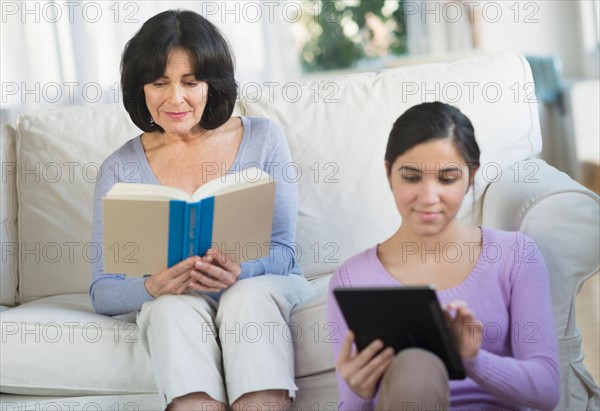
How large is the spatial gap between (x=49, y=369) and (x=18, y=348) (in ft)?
0.28

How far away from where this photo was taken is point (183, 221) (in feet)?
5.72

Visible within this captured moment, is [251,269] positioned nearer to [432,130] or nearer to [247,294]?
[247,294]

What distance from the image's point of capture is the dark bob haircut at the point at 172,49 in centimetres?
205

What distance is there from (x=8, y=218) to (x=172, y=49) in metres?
0.77

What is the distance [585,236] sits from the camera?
71.6 inches

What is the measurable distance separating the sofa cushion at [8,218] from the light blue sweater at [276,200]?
48cm

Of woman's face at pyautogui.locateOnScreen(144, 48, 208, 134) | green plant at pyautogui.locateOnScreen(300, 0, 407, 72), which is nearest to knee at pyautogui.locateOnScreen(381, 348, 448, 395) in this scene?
woman's face at pyautogui.locateOnScreen(144, 48, 208, 134)

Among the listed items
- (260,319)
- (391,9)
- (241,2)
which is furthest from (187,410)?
(391,9)

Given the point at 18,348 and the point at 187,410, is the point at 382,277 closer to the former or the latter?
the point at 187,410

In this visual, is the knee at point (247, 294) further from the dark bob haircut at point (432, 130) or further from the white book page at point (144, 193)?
the dark bob haircut at point (432, 130)

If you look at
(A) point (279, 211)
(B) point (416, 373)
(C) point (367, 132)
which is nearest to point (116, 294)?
(A) point (279, 211)

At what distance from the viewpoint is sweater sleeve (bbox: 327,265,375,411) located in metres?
1.50

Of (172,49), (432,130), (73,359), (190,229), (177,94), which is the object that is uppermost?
(172,49)

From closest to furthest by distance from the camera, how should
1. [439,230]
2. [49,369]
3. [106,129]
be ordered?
1. [439,230]
2. [49,369]
3. [106,129]
